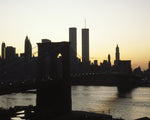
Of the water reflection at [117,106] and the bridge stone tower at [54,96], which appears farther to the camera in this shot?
the water reflection at [117,106]

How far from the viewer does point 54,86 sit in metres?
35.7

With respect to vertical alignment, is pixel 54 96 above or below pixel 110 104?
above

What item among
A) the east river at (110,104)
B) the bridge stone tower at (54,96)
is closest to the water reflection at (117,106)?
the east river at (110,104)

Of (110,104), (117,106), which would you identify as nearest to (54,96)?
(117,106)

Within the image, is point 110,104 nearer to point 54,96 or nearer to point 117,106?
point 117,106

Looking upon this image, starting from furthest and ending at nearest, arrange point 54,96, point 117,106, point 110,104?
point 110,104
point 117,106
point 54,96

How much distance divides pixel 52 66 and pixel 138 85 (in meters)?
91.3

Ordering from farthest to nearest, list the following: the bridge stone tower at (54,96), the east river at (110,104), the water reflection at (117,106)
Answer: the east river at (110,104)
the water reflection at (117,106)
the bridge stone tower at (54,96)

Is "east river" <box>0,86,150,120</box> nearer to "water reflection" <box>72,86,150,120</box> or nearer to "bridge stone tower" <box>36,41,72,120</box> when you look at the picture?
"water reflection" <box>72,86,150,120</box>

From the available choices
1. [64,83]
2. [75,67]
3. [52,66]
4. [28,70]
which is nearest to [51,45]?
[52,66]

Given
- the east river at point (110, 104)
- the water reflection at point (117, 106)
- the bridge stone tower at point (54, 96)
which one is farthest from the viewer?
the east river at point (110, 104)

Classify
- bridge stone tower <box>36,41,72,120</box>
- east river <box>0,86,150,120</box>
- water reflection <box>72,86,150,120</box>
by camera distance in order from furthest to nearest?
east river <box>0,86,150,120</box>
water reflection <box>72,86,150,120</box>
bridge stone tower <box>36,41,72,120</box>

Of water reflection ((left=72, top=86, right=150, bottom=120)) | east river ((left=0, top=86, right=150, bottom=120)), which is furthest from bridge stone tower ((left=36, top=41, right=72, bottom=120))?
water reflection ((left=72, top=86, right=150, bottom=120))

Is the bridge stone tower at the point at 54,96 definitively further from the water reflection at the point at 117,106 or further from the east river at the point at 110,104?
the water reflection at the point at 117,106
